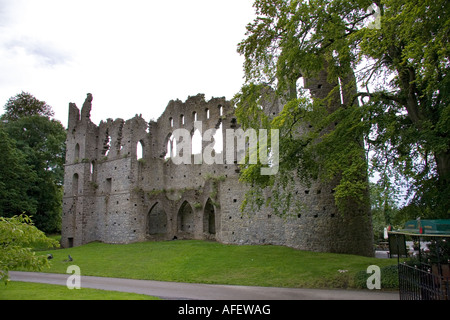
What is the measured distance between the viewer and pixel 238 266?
1623 cm

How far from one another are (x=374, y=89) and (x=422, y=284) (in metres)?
8.53

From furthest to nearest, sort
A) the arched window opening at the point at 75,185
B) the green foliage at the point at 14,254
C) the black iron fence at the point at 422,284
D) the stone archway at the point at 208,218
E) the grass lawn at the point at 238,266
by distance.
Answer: the arched window opening at the point at 75,185, the stone archway at the point at 208,218, the grass lawn at the point at 238,266, the green foliage at the point at 14,254, the black iron fence at the point at 422,284

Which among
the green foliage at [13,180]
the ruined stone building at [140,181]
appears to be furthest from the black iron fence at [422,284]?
the green foliage at [13,180]

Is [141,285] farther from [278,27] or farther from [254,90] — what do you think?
[278,27]

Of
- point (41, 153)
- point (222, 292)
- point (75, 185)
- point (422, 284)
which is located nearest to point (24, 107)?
point (41, 153)

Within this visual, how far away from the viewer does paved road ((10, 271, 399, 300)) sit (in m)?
10.7

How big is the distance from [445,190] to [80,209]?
106 ft

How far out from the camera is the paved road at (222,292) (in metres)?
10.7

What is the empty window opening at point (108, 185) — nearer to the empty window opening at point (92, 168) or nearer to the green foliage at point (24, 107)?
the empty window opening at point (92, 168)

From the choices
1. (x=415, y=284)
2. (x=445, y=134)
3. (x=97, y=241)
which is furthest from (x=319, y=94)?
(x=97, y=241)

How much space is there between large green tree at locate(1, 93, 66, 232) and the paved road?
25.2 m

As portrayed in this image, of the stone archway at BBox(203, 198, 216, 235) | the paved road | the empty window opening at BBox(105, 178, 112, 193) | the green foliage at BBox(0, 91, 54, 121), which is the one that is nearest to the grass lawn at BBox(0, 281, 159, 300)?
the paved road

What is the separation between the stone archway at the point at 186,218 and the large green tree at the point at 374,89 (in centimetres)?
1982

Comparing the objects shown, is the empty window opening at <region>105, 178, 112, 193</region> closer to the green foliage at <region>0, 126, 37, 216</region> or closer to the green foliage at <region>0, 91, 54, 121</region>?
the green foliage at <region>0, 126, 37, 216</region>
